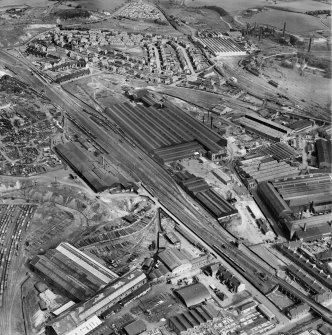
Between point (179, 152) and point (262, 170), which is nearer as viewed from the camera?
point (262, 170)

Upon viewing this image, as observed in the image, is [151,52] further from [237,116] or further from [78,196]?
[78,196]

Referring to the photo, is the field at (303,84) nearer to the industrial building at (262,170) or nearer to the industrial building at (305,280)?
the industrial building at (262,170)

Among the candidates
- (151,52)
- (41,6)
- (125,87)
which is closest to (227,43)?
(151,52)

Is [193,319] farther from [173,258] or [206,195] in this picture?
[206,195]

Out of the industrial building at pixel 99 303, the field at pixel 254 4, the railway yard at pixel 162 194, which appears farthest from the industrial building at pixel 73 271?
the field at pixel 254 4

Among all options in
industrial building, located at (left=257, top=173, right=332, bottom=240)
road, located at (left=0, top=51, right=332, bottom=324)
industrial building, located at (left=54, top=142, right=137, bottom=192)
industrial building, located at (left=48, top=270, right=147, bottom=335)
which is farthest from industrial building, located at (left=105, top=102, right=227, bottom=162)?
industrial building, located at (left=48, top=270, right=147, bottom=335)

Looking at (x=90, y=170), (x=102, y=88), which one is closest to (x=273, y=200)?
(x=90, y=170)
